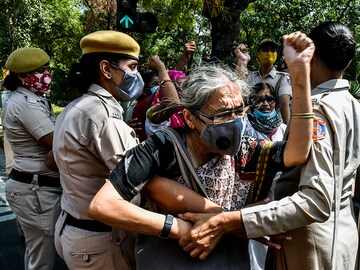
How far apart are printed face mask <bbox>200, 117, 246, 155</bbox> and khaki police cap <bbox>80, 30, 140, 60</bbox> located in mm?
703

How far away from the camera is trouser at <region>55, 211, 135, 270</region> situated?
202 centimetres

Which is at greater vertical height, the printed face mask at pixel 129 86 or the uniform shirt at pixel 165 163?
the printed face mask at pixel 129 86

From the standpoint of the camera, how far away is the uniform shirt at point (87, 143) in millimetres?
1921

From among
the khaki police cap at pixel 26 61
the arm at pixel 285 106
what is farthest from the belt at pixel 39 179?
the arm at pixel 285 106

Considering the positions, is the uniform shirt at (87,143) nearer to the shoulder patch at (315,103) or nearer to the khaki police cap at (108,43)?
the khaki police cap at (108,43)

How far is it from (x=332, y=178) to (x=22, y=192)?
205 cm

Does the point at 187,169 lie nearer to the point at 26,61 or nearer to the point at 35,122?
the point at 35,122

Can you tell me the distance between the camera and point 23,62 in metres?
2.98

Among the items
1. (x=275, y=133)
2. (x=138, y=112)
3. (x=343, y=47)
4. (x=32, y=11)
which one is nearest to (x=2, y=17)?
(x=32, y=11)

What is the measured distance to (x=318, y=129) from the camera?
5.51 ft

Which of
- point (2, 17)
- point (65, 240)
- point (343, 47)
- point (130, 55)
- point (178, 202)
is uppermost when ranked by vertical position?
point (343, 47)

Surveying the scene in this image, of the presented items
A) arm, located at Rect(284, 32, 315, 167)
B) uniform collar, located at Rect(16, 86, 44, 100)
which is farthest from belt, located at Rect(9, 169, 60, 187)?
arm, located at Rect(284, 32, 315, 167)

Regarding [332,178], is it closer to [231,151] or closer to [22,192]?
[231,151]

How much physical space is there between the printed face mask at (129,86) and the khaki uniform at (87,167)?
0.31 feet
